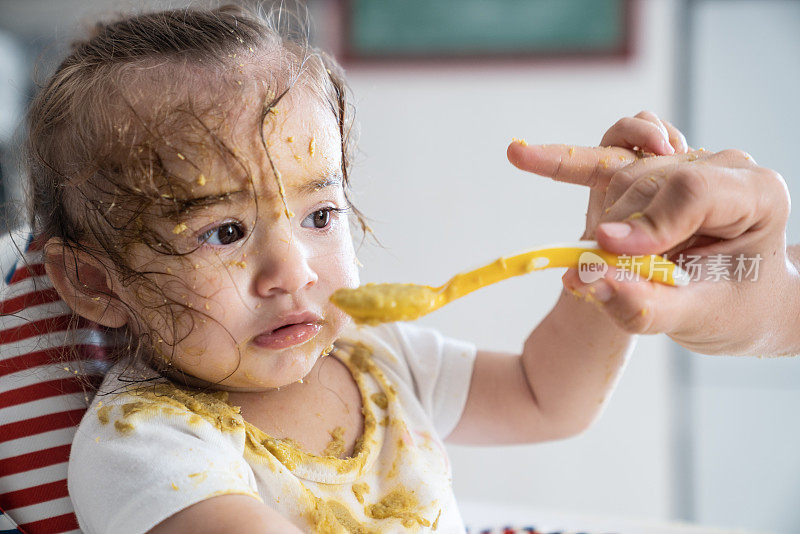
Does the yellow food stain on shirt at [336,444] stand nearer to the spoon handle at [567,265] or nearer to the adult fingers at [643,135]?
the spoon handle at [567,265]

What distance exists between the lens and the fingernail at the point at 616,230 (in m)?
0.51

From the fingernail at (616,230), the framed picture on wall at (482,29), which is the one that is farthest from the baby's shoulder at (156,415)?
the framed picture on wall at (482,29)

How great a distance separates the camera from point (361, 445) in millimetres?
690

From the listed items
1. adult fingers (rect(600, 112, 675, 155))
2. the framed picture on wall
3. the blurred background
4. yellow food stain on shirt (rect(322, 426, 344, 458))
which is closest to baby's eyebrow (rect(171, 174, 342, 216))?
yellow food stain on shirt (rect(322, 426, 344, 458))

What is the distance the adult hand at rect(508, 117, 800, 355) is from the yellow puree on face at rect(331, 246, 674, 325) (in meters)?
0.03

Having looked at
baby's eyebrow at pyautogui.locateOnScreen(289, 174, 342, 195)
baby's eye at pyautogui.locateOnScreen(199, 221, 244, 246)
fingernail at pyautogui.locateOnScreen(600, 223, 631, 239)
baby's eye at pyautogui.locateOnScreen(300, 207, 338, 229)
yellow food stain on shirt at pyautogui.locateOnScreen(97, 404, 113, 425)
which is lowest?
yellow food stain on shirt at pyautogui.locateOnScreen(97, 404, 113, 425)

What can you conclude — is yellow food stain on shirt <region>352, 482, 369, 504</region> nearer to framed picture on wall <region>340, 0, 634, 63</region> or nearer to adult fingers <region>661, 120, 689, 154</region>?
adult fingers <region>661, 120, 689, 154</region>

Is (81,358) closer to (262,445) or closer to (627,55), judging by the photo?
(262,445)

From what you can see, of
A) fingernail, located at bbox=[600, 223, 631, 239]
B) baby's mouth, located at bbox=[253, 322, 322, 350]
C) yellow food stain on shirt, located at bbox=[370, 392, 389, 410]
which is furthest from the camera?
yellow food stain on shirt, located at bbox=[370, 392, 389, 410]

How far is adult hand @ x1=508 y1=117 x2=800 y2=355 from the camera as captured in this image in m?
0.51

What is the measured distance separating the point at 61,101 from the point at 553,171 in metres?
0.44

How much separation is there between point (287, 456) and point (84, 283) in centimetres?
23

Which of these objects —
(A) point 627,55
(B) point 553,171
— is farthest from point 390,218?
(B) point 553,171

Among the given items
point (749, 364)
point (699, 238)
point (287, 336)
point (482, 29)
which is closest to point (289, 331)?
point (287, 336)
